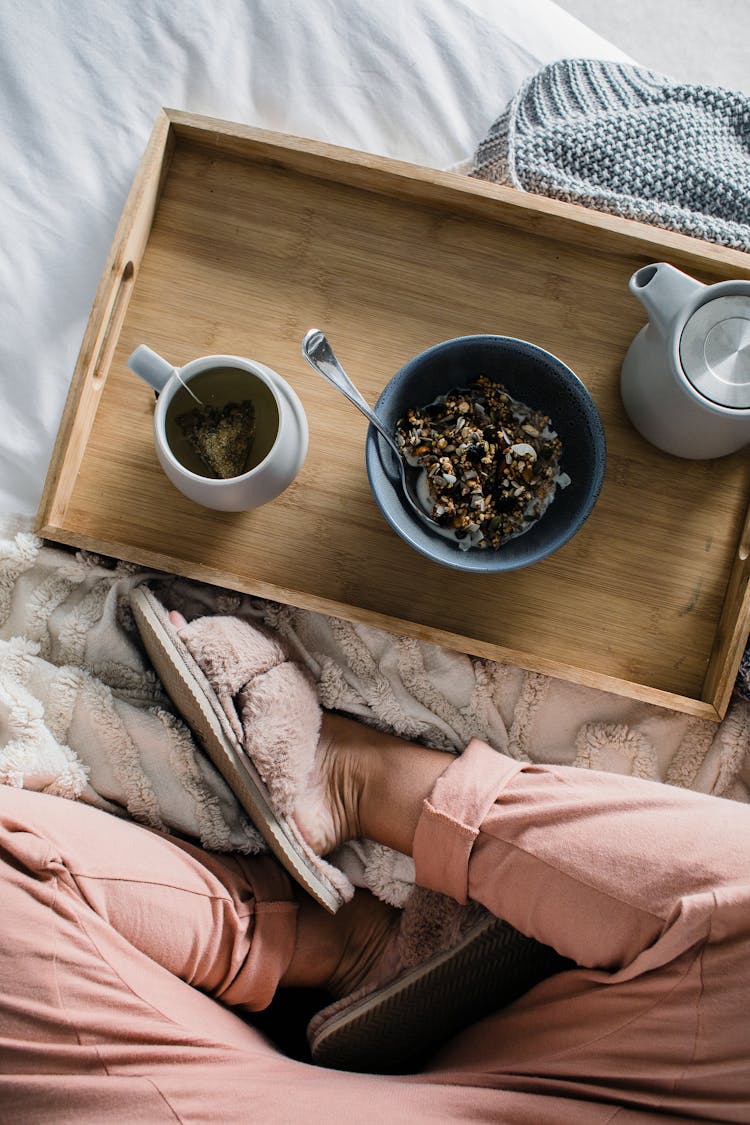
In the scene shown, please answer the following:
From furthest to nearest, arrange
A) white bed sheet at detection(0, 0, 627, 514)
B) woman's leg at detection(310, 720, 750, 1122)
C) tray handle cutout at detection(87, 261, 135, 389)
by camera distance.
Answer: white bed sheet at detection(0, 0, 627, 514) < tray handle cutout at detection(87, 261, 135, 389) < woman's leg at detection(310, 720, 750, 1122)

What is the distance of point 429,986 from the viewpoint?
0.85 m

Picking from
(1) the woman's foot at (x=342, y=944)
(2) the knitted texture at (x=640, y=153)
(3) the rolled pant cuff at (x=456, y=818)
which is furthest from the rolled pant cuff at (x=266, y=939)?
(2) the knitted texture at (x=640, y=153)

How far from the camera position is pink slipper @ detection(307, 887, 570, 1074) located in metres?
0.84

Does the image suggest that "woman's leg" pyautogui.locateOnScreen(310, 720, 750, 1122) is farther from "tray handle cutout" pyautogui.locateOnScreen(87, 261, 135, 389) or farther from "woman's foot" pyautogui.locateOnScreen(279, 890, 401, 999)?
"tray handle cutout" pyautogui.locateOnScreen(87, 261, 135, 389)

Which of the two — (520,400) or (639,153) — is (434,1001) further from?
(639,153)

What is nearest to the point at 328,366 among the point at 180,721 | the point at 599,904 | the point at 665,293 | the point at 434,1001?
the point at 665,293

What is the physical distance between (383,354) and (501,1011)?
0.63 m

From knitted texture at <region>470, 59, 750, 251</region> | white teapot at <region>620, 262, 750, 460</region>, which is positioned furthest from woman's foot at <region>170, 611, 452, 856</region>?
knitted texture at <region>470, 59, 750, 251</region>

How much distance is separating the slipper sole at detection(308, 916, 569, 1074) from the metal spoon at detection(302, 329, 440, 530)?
1.34ft

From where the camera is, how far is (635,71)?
0.90 metres

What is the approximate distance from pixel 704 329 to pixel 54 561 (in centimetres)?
62

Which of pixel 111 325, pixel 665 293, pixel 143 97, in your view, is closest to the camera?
pixel 665 293

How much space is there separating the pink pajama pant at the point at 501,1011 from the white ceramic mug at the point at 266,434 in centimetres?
32

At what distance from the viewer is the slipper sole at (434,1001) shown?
839 millimetres
